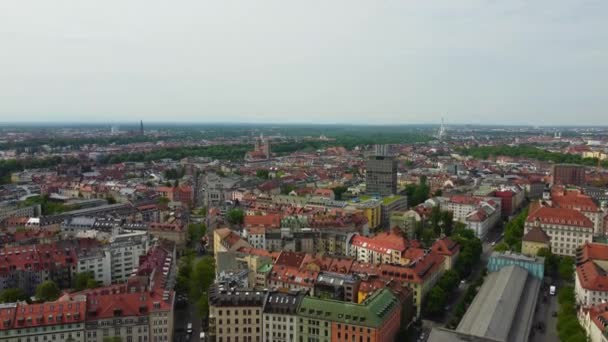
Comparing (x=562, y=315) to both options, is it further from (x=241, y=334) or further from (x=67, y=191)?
(x=67, y=191)

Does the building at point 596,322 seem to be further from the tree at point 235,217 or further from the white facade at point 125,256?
the tree at point 235,217

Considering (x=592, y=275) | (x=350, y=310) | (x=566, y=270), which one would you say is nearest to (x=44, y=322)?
(x=350, y=310)

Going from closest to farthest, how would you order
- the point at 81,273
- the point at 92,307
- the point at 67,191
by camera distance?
the point at 92,307 < the point at 81,273 < the point at 67,191

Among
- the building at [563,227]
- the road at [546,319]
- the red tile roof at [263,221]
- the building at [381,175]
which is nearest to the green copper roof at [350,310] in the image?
the road at [546,319]

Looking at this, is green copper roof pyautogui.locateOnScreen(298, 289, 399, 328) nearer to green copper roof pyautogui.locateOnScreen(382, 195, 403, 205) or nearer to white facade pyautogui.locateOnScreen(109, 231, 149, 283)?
white facade pyautogui.locateOnScreen(109, 231, 149, 283)

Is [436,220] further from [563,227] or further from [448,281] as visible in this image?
[448,281]

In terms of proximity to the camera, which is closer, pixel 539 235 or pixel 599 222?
pixel 539 235

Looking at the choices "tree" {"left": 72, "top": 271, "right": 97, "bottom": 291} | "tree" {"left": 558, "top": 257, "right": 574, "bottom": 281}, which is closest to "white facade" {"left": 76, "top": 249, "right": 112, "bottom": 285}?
"tree" {"left": 72, "top": 271, "right": 97, "bottom": 291}

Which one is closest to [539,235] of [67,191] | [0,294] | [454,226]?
[454,226]
